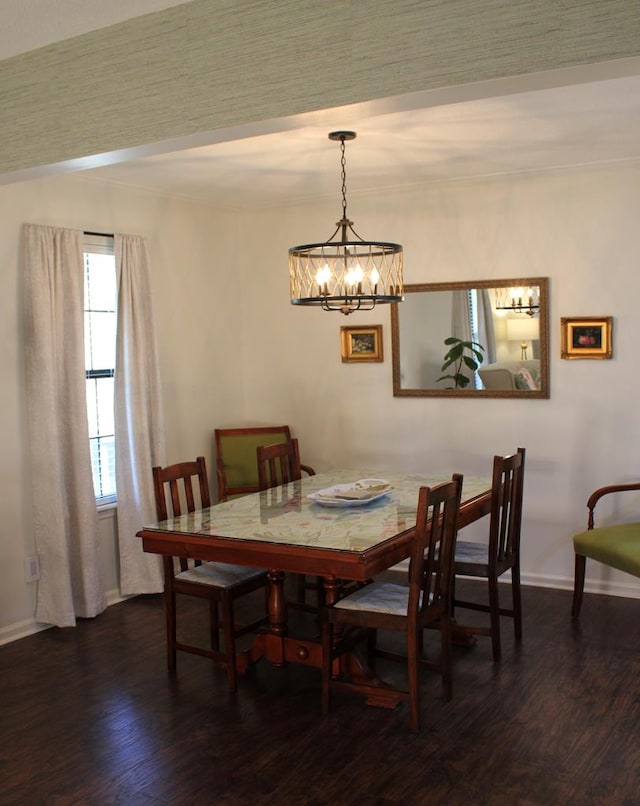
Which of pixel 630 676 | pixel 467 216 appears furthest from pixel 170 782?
pixel 467 216

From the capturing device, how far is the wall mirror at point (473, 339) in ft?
16.9

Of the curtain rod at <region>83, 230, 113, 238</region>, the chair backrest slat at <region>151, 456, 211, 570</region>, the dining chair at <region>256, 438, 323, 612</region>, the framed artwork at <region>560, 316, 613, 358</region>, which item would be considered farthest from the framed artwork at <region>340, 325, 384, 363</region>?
the chair backrest slat at <region>151, 456, 211, 570</region>

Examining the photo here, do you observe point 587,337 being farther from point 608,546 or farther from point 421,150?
point 421,150

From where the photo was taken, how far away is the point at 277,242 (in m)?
6.02

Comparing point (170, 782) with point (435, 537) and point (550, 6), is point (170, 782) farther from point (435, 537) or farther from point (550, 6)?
point (550, 6)

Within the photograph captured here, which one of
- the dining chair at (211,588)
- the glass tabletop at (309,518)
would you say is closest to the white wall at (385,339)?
the glass tabletop at (309,518)

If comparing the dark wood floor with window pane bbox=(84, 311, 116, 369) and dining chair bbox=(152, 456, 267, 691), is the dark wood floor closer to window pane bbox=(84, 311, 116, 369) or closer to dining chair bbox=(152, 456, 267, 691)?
dining chair bbox=(152, 456, 267, 691)

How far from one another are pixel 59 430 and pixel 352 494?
1.69 metres

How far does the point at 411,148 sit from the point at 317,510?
196cm

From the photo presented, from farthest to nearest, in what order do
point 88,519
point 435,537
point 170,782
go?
point 88,519 → point 435,537 → point 170,782

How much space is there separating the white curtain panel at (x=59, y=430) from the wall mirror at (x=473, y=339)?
6.90 feet

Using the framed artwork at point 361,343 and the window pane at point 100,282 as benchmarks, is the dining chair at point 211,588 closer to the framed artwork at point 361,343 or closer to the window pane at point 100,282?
the window pane at point 100,282

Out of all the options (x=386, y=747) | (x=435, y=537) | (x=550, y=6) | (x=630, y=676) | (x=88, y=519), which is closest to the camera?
(x=550, y=6)

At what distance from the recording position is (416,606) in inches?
129
